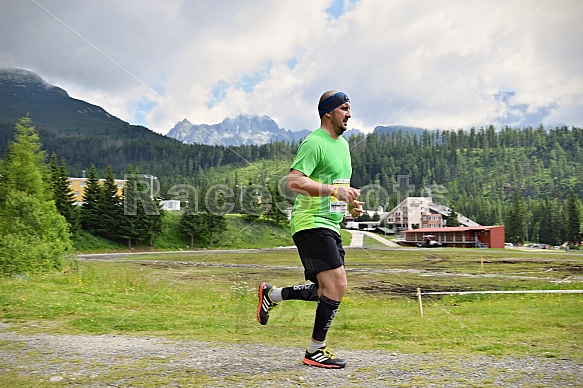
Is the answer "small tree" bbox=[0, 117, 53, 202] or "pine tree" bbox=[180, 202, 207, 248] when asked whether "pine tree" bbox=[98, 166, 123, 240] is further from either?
"small tree" bbox=[0, 117, 53, 202]

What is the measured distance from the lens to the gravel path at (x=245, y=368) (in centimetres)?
320

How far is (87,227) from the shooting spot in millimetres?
62656

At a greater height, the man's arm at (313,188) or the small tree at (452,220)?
the small tree at (452,220)

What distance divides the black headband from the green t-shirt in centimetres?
20

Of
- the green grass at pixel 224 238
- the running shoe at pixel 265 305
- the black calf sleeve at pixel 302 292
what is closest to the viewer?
the black calf sleeve at pixel 302 292

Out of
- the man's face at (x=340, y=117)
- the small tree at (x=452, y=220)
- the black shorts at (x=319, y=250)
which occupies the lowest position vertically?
the black shorts at (x=319, y=250)

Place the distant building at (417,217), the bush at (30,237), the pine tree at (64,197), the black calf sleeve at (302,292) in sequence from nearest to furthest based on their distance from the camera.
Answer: the black calf sleeve at (302,292) < the bush at (30,237) < the pine tree at (64,197) < the distant building at (417,217)

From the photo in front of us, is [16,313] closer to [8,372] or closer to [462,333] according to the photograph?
[8,372]

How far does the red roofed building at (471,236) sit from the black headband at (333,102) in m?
82.0

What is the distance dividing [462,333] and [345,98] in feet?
11.5

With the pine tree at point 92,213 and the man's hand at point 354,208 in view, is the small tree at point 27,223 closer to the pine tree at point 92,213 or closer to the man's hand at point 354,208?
the man's hand at point 354,208

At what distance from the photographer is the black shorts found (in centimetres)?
398

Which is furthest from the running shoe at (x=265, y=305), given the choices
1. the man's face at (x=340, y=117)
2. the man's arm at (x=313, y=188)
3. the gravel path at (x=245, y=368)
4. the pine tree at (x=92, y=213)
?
the pine tree at (x=92, y=213)

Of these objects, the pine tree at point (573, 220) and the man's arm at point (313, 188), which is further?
the pine tree at point (573, 220)
